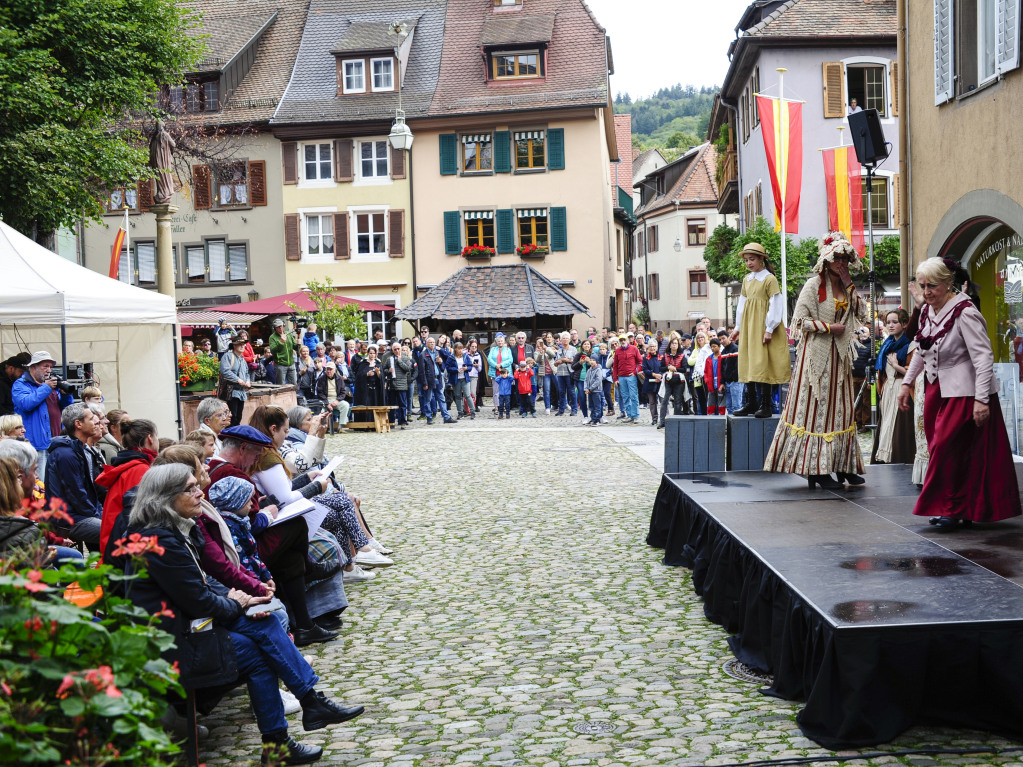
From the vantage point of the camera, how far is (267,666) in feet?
16.6

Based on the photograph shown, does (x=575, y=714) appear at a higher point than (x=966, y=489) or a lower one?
lower

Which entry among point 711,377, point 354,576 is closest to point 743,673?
point 354,576

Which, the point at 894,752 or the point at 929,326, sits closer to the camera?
the point at 894,752

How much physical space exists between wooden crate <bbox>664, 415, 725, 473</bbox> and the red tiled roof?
44237 mm

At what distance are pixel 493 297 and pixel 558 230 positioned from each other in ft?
16.6

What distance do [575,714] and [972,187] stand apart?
8265 mm

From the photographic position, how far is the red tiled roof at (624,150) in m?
54.7

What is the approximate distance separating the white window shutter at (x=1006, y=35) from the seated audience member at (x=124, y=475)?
26.8ft

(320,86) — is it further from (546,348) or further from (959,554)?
(959,554)

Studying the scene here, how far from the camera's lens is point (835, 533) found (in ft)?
23.0

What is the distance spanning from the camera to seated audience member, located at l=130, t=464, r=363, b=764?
4770 mm

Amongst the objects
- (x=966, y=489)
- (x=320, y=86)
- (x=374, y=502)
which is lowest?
(x=374, y=502)

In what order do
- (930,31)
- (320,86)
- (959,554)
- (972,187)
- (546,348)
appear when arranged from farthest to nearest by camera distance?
(320,86) → (546,348) → (930,31) → (972,187) → (959,554)

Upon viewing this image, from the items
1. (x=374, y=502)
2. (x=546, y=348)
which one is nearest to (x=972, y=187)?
(x=374, y=502)
